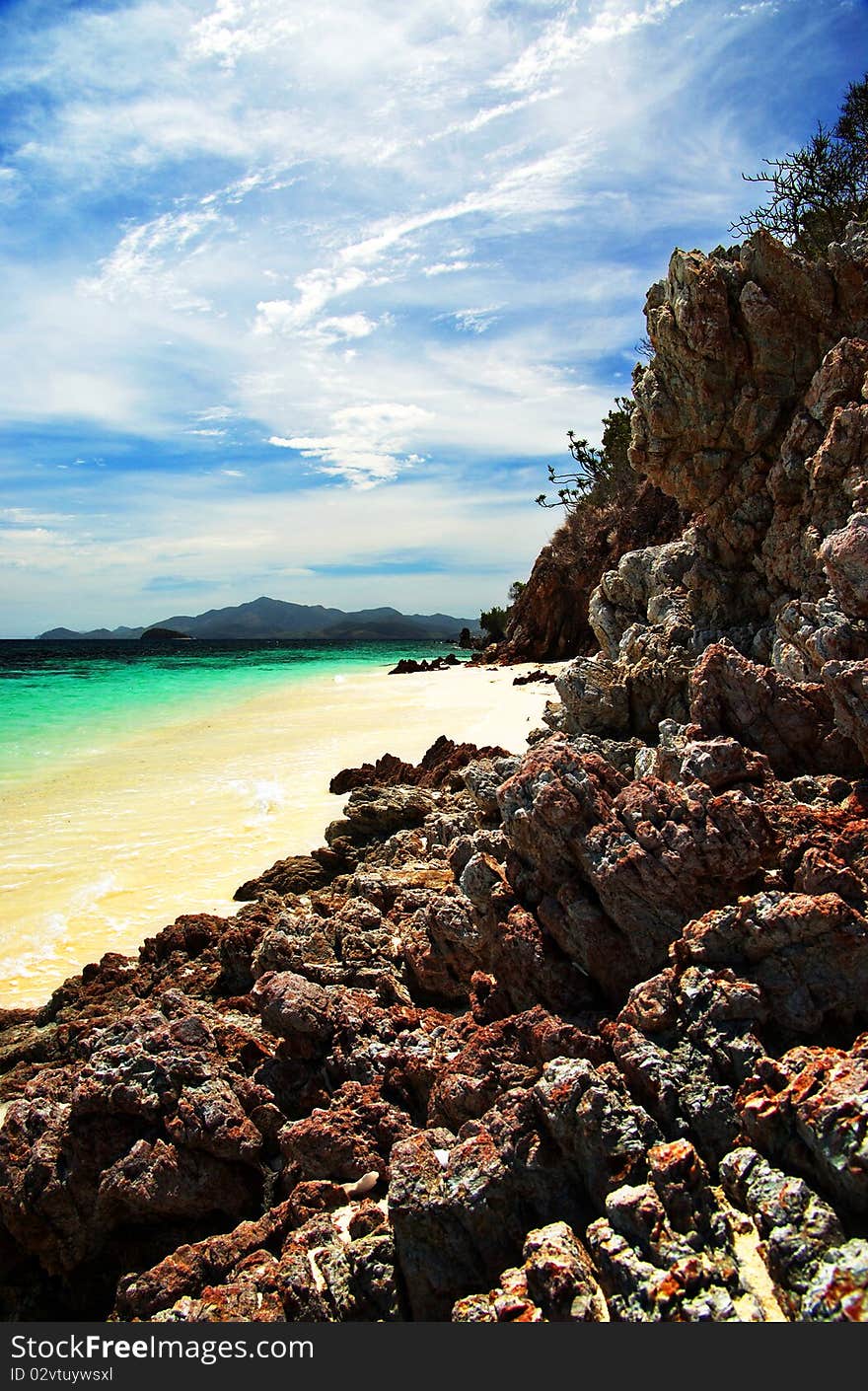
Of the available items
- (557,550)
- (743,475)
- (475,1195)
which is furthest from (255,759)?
(557,550)

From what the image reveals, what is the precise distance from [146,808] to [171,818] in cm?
104

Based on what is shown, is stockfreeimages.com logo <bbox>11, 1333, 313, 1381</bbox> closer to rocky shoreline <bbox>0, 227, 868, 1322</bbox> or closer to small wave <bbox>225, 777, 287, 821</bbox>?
rocky shoreline <bbox>0, 227, 868, 1322</bbox>

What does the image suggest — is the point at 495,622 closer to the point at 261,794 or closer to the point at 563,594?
the point at 563,594

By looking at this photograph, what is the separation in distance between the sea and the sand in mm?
27

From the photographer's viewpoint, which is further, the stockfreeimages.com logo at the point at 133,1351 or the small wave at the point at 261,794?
the small wave at the point at 261,794

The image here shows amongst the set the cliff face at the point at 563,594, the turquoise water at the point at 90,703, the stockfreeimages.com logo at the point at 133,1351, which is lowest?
the stockfreeimages.com logo at the point at 133,1351

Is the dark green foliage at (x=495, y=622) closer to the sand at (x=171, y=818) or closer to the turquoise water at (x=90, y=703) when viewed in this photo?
the turquoise water at (x=90, y=703)

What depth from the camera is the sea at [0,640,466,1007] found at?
7.97 meters

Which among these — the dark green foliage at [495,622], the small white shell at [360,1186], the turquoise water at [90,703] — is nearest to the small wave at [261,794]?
the turquoise water at [90,703]

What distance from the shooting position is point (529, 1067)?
3889mm

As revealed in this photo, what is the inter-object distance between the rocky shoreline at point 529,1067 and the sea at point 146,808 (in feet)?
5.56

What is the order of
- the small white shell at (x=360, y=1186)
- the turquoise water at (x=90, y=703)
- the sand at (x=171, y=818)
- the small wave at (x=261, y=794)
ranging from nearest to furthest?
the small white shell at (x=360, y=1186)
the sand at (x=171, y=818)
the small wave at (x=261, y=794)
the turquoise water at (x=90, y=703)

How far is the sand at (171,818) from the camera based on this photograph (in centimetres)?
789

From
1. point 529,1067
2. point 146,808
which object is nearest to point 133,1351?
point 529,1067
